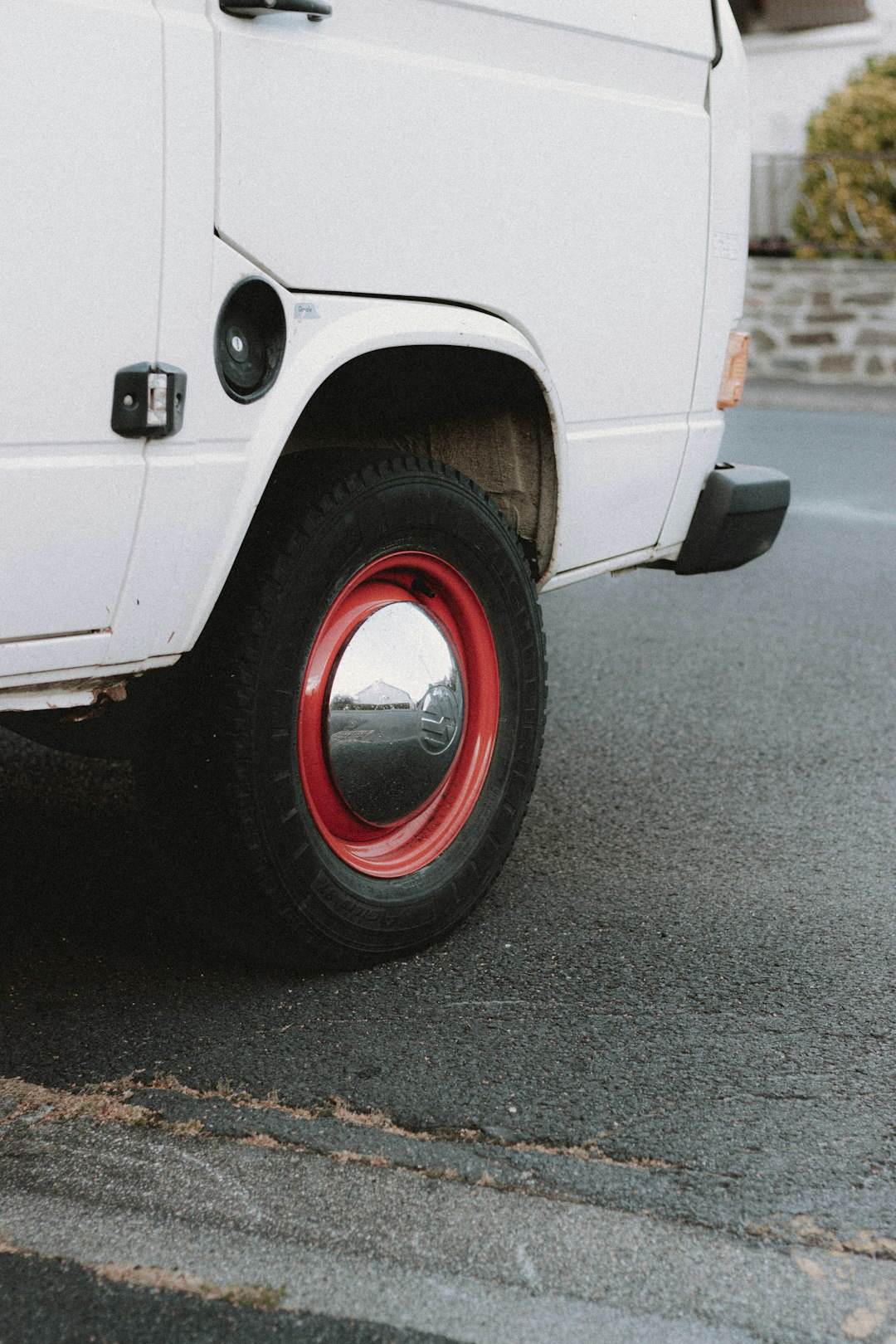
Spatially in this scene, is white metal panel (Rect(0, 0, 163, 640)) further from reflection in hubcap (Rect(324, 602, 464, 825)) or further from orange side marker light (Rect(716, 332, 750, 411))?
orange side marker light (Rect(716, 332, 750, 411))

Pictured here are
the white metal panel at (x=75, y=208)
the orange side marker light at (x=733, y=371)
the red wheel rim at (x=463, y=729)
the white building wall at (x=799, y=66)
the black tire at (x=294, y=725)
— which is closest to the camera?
the white metal panel at (x=75, y=208)

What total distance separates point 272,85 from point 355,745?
1161 mm

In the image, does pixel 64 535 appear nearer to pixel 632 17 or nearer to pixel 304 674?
pixel 304 674

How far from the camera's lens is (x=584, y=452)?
3316 millimetres

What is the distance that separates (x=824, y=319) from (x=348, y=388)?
487 inches

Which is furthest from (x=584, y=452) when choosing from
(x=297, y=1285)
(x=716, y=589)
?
(x=716, y=589)

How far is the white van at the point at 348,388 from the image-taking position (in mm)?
2254

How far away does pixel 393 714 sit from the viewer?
2.96 meters

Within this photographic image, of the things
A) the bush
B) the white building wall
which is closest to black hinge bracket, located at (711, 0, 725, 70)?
the bush

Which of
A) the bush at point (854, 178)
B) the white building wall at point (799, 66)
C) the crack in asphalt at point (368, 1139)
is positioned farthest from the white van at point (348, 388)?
the white building wall at point (799, 66)

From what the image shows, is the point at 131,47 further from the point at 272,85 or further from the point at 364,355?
the point at 364,355

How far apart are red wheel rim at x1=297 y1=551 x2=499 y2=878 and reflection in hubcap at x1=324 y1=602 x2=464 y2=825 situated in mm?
24

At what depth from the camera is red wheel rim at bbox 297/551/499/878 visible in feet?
9.46

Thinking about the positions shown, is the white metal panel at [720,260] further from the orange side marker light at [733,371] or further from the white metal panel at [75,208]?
the white metal panel at [75,208]
